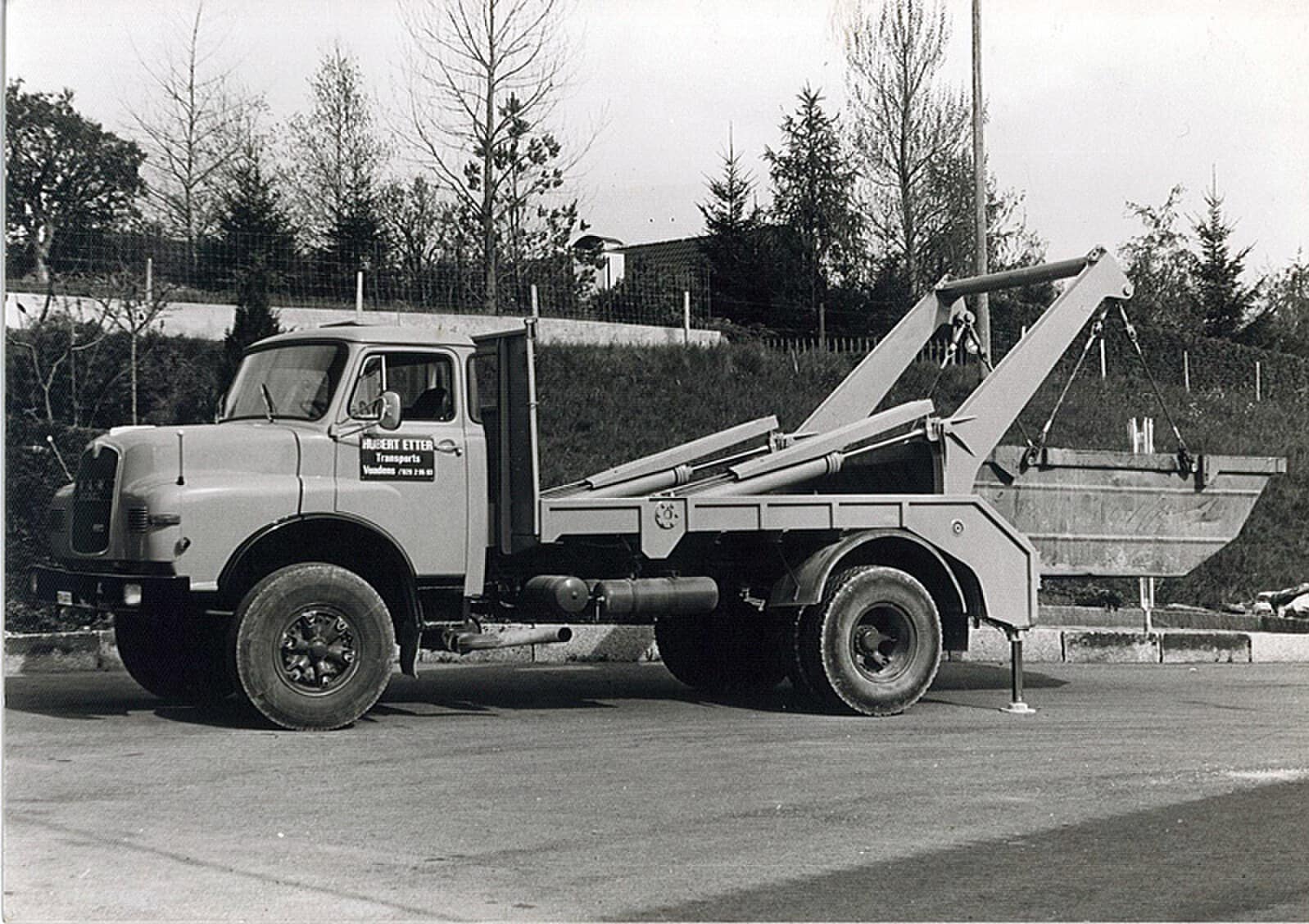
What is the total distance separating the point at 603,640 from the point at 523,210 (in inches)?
501

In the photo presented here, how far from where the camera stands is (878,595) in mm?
10750

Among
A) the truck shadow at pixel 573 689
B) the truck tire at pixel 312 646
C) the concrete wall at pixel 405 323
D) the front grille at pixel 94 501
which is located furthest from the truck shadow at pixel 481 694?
the concrete wall at pixel 405 323

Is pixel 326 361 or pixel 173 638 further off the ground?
pixel 326 361

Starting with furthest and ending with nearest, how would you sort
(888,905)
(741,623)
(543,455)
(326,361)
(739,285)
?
(739,285)
(543,455)
(741,623)
(326,361)
(888,905)

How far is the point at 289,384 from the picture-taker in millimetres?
10047

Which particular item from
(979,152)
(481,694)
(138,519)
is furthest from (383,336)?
(979,152)

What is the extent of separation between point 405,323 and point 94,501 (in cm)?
941

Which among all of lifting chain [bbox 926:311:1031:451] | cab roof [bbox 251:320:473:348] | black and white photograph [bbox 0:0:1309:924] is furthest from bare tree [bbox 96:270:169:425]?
lifting chain [bbox 926:311:1031:451]

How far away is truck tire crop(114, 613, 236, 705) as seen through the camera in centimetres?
1056

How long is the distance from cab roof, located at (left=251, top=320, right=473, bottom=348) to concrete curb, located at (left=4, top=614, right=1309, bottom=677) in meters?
4.03

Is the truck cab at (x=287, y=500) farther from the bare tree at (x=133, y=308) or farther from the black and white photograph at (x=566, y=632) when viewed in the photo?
the bare tree at (x=133, y=308)

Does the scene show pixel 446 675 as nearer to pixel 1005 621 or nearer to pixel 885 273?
pixel 1005 621

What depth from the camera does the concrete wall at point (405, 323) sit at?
17.2 m

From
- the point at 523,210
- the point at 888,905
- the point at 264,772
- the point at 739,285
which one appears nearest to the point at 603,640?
the point at 264,772
